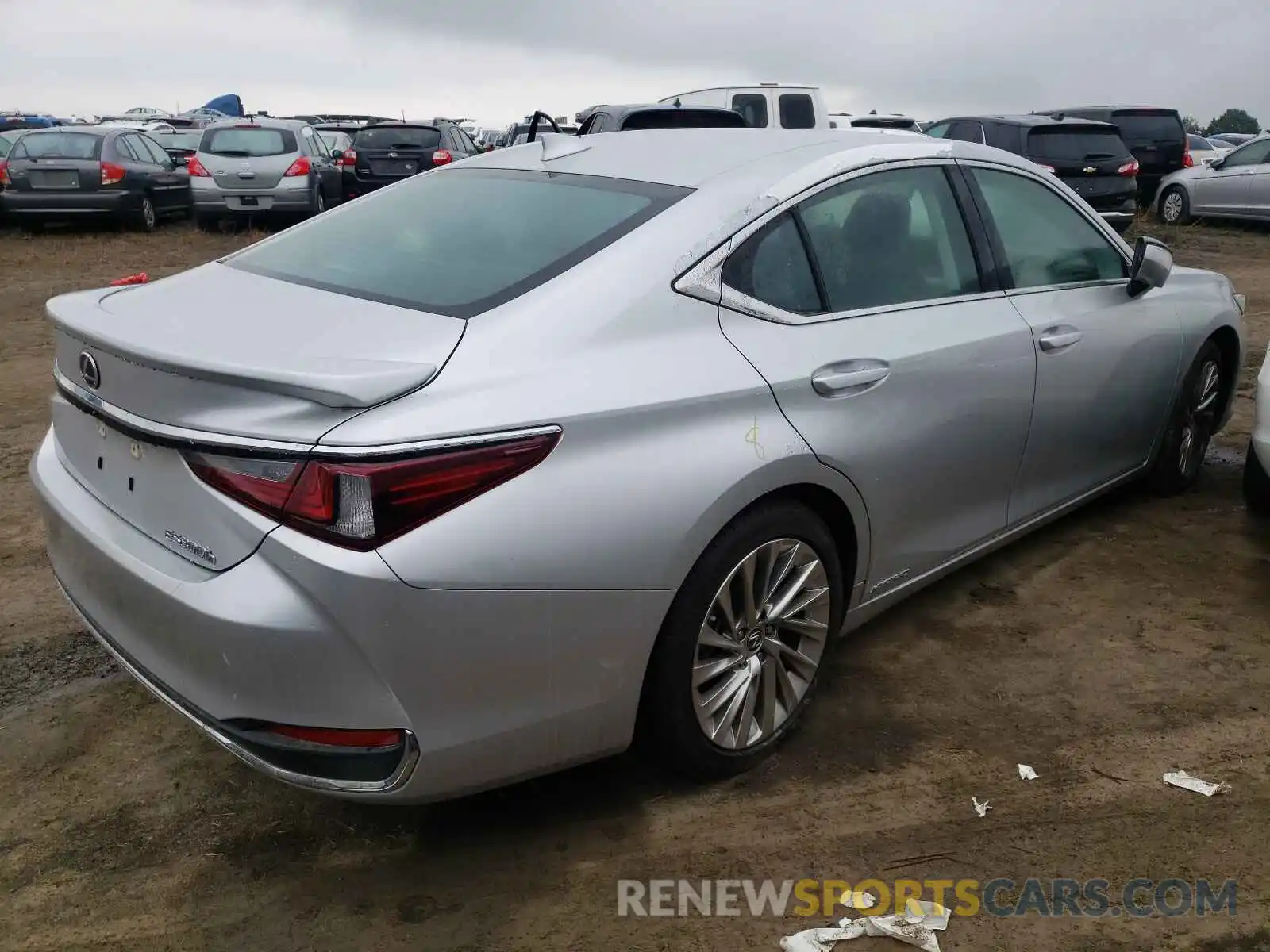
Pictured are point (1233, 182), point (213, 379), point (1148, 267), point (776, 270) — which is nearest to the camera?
point (213, 379)

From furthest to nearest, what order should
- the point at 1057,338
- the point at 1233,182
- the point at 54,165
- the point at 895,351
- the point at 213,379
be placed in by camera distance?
1. the point at 1233,182
2. the point at 54,165
3. the point at 1057,338
4. the point at 895,351
5. the point at 213,379

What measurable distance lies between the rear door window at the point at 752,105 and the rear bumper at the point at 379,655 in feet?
44.5

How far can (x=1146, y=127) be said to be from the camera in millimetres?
17547

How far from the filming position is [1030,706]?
11.0 ft

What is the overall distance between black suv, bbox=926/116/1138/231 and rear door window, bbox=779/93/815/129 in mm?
2400

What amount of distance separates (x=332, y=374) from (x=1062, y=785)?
2.09 metres

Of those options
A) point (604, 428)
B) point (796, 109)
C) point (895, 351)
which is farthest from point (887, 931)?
point (796, 109)

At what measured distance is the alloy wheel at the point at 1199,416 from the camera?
4.88 meters

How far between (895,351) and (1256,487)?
240 cm

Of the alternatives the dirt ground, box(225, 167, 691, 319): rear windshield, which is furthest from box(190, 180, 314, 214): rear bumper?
box(225, 167, 691, 319): rear windshield

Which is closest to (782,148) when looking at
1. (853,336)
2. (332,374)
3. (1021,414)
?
(853,336)

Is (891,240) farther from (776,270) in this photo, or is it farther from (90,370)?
(90,370)

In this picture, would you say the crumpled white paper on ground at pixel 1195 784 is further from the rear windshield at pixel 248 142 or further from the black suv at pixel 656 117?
the rear windshield at pixel 248 142

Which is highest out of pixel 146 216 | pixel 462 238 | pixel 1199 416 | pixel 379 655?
pixel 146 216
